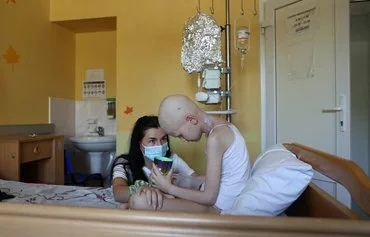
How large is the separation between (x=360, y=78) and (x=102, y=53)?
253 centimetres

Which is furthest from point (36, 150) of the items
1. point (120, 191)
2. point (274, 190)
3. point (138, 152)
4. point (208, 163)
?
point (274, 190)

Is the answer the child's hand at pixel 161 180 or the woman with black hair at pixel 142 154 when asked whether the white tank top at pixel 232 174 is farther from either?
the woman with black hair at pixel 142 154

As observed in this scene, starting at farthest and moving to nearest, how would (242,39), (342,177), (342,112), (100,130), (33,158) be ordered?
(100,130)
(242,39)
(33,158)
(342,112)
(342,177)

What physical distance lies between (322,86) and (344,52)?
24 cm

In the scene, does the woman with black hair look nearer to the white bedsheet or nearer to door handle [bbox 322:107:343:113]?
the white bedsheet

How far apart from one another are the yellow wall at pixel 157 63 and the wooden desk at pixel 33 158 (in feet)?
1.78

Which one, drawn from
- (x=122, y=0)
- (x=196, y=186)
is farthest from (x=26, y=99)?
(x=196, y=186)

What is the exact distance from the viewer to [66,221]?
482 mm

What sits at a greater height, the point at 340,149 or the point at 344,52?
the point at 344,52

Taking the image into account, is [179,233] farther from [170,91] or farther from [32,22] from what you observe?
[32,22]

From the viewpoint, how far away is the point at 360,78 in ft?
9.64

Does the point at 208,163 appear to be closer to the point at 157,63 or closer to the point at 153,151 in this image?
the point at 153,151

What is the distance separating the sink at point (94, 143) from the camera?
2.71m

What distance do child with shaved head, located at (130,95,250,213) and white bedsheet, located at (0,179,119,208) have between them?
388 mm
